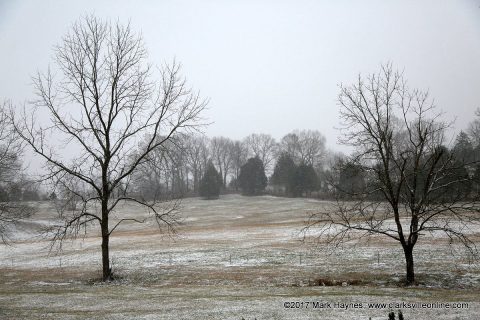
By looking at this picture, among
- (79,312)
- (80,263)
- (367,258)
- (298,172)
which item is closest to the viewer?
(79,312)

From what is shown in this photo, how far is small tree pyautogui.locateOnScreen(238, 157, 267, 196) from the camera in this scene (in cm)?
11488

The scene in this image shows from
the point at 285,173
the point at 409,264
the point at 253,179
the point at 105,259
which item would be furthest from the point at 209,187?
the point at 409,264

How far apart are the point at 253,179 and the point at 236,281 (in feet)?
305

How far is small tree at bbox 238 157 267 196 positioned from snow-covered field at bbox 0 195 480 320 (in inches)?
2884

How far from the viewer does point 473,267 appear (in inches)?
869

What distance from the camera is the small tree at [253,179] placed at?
114875mm

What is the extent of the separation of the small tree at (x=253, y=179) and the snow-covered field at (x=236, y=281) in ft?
240

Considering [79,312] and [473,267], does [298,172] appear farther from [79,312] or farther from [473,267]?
[79,312]

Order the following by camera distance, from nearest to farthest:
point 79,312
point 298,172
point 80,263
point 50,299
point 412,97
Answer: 1. point 79,312
2. point 50,299
3. point 412,97
4. point 80,263
5. point 298,172

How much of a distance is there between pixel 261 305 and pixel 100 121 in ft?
45.2

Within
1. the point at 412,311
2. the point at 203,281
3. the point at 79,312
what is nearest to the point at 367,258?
the point at 203,281

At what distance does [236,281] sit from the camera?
22.0 meters

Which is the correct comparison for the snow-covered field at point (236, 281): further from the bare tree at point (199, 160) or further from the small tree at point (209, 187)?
the bare tree at point (199, 160)

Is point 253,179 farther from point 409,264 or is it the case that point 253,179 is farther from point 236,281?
point 409,264
